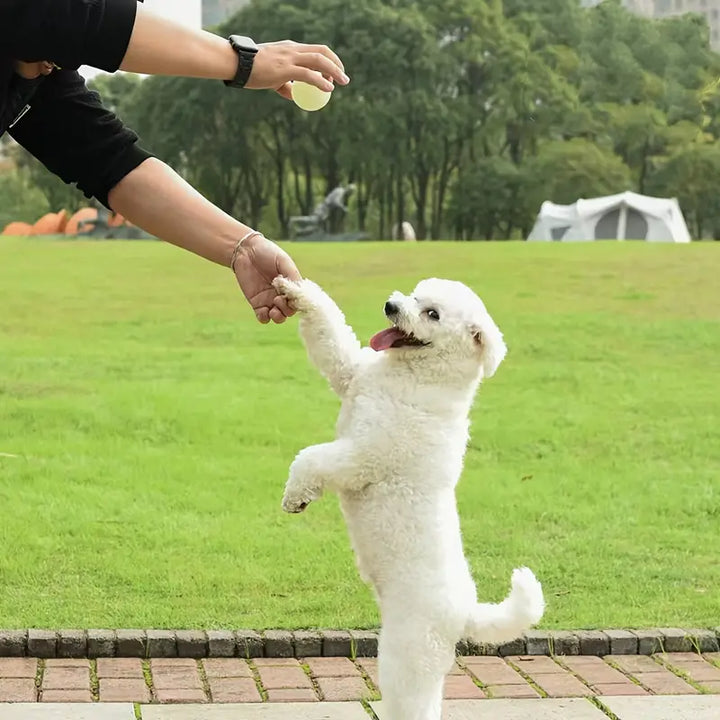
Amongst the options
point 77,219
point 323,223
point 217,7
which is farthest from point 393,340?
point 217,7

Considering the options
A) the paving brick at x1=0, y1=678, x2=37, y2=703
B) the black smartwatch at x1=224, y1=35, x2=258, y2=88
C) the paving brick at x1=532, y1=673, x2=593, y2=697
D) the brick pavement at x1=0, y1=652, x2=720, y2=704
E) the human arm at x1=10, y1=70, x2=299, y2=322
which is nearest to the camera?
the black smartwatch at x1=224, y1=35, x2=258, y2=88

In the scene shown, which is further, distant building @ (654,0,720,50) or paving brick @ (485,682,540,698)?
distant building @ (654,0,720,50)

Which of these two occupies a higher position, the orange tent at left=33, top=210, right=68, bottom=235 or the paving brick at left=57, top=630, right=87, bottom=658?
the paving brick at left=57, top=630, right=87, bottom=658

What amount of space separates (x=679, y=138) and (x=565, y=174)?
4.30 metres

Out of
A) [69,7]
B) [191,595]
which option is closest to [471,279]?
[191,595]

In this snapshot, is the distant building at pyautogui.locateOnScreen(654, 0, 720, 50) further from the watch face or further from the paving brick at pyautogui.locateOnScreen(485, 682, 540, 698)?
the watch face

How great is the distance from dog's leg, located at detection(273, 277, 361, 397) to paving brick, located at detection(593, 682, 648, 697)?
69.1 inches

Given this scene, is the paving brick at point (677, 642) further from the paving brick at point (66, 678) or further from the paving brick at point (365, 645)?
the paving brick at point (66, 678)

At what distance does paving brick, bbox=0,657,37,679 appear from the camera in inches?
157

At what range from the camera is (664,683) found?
4.10 meters

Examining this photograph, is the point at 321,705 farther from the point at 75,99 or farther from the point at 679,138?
the point at 679,138

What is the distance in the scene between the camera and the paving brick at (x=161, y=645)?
13.9 ft

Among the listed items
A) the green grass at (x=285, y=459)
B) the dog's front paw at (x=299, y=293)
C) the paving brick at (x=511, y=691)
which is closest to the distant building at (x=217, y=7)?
the green grass at (x=285, y=459)


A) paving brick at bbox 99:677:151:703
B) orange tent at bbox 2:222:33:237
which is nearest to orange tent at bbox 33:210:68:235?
orange tent at bbox 2:222:33:237
